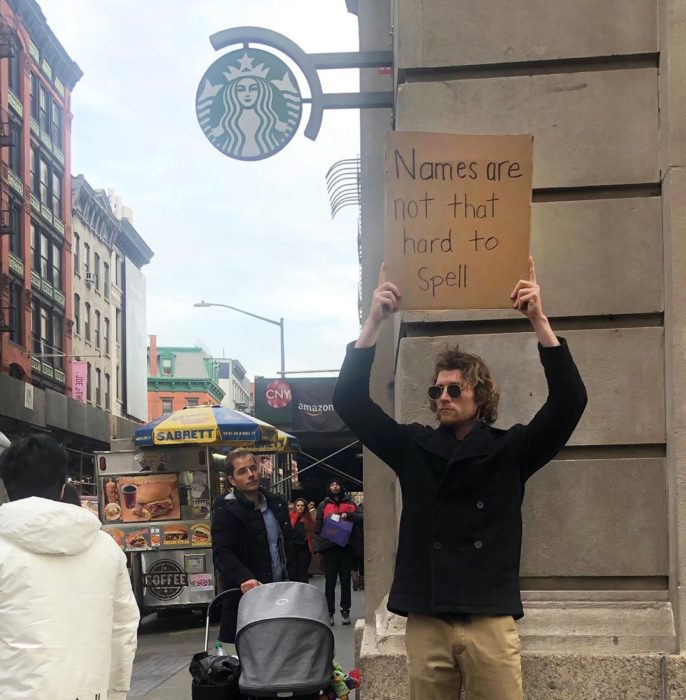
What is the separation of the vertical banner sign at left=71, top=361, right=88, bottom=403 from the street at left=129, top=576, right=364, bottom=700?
32.9 meters

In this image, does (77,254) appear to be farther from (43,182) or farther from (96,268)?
(43,182)

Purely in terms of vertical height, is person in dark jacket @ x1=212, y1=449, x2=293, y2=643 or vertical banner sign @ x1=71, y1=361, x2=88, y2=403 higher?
vertical banner sign @ x1=71, y1=361, x2=88, y2=403

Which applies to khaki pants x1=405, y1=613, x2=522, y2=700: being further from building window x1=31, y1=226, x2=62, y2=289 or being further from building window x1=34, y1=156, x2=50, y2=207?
building window x1=34, y1=156, x2=50, y2=207

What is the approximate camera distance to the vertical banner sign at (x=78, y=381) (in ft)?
156

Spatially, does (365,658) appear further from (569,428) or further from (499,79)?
(499,79)

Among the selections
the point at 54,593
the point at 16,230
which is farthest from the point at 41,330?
the point at 54,593

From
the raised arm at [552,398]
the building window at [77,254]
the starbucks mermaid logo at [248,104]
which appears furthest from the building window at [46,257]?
the raised arm at [552,398]

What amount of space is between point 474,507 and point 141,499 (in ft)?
38.6

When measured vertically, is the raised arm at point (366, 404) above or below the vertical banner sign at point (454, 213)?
below

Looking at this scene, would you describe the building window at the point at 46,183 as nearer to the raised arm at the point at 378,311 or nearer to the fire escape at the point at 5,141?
the fire escape at the point at 5,141

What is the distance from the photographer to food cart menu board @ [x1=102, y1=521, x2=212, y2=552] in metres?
14.3

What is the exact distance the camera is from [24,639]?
11.2 feet

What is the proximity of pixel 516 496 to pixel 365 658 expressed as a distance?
1421 mm

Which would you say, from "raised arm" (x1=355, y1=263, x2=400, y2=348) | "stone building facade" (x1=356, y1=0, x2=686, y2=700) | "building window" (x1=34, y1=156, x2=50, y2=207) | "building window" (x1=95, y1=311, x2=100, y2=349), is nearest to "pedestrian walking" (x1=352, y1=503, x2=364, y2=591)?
"stone building facade" (x1=356, y1=0, x2=686, y2=700)
